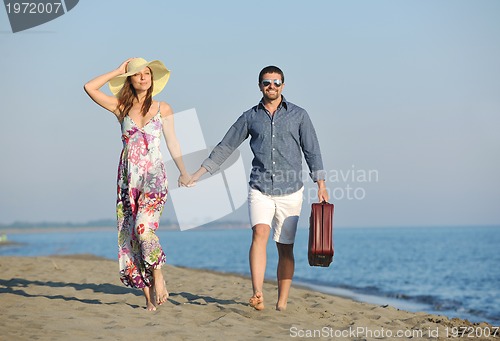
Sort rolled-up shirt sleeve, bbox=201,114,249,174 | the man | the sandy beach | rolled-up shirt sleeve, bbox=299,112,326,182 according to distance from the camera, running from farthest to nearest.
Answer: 1. rolled-up shirt sleeve, bbox=201,114,249,174
2. rolled-up shirt sleeve, bbox=299,112,326,182
3. the man
4. the sandy beach

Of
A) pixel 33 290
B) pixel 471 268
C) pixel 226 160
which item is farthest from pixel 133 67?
pixel 471 268

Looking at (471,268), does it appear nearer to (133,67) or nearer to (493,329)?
(493,329)

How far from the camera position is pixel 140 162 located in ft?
20.7

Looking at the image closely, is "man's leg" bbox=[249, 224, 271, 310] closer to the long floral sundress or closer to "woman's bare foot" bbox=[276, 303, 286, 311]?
"woman's bare foot" bbox=[276, 303, 286, 311]

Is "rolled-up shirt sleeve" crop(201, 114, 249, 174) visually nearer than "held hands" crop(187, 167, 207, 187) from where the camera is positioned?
No

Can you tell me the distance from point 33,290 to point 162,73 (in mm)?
3281

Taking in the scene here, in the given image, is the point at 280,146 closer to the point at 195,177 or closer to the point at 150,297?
the point at 195,177

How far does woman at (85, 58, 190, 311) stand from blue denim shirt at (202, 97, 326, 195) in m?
0.75

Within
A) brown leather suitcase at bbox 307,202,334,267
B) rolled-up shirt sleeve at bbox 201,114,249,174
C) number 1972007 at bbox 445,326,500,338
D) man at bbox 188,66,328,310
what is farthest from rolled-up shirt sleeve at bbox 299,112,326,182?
number 1972007 at bbox 445,326,500,338

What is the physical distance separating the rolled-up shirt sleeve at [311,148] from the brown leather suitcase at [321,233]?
0.39 meters

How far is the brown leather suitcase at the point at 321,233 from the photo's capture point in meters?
6.51

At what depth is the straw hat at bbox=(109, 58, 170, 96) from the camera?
252 inches

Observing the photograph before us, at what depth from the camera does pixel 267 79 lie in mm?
6727

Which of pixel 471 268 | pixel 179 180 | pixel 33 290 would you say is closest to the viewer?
pixel 179 180
